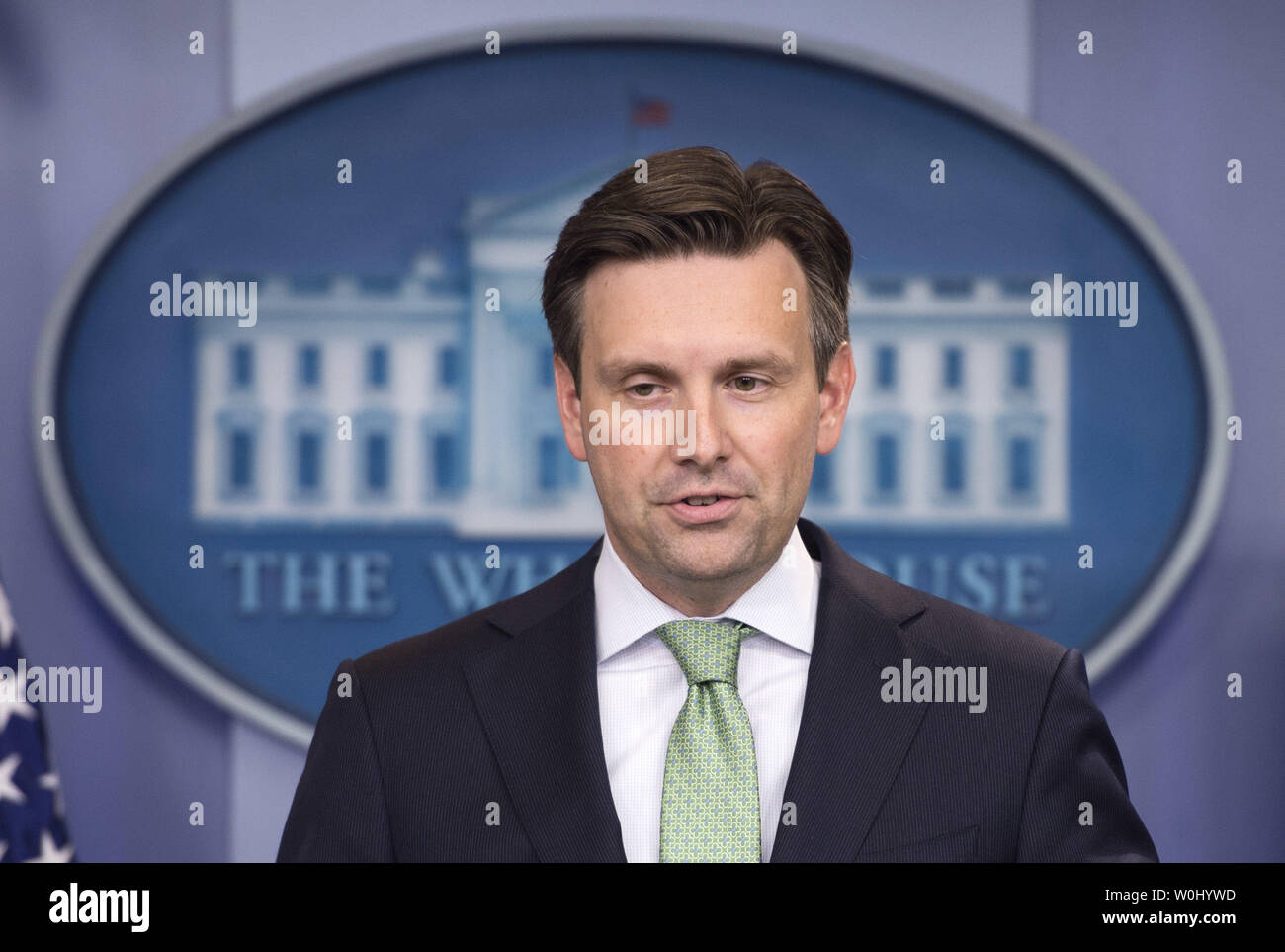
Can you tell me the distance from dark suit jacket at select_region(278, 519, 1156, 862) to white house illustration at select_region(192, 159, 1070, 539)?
1058mm

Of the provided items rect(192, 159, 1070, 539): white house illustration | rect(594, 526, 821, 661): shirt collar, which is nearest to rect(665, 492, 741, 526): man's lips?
rect(594, 526, 821, 661): shirt collar

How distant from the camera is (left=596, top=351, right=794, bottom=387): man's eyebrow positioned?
5.12 feet

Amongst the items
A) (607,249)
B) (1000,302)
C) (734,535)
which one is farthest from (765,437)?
(1000,302)

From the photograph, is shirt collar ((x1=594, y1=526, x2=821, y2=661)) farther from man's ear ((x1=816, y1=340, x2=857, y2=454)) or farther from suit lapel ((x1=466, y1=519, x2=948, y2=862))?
man's ear ((x1=816, y1=340, x2=857, y2=454))

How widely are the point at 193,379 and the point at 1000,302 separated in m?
1.68

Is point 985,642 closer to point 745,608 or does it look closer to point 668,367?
point 745,608

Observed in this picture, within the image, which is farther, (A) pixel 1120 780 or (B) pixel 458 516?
(B) pixel 458 516

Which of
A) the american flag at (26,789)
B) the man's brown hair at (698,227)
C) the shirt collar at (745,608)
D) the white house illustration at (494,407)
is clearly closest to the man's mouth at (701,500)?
the shirt collar at (745,608)

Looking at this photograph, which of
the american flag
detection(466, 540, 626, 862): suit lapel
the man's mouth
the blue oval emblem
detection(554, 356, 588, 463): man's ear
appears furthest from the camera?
the blue oval emblem

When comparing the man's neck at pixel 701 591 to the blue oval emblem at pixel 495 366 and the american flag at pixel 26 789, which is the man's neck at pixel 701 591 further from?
the american flag at pixel 26 789

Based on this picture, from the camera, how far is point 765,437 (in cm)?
157
